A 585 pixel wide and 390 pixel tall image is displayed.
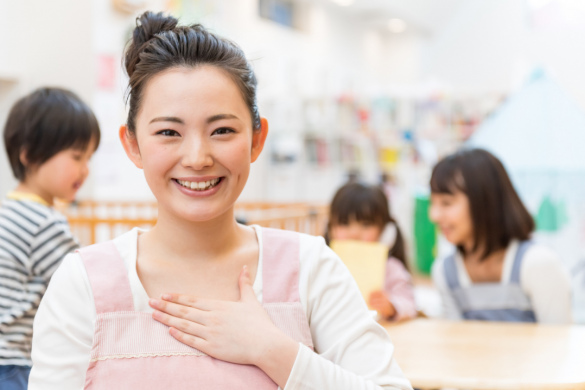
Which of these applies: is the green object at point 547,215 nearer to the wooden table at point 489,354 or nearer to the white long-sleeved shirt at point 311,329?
the wooden table at point 489,354

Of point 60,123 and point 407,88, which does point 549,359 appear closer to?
point 60,123

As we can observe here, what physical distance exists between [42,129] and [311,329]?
1056 mm

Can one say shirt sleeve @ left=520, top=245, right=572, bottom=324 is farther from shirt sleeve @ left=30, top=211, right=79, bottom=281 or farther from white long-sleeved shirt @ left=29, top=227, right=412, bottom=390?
shirt sleeve @ left=30, top=211, right=79, bottom=281

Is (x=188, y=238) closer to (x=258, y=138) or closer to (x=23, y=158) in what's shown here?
(x=258, y=138)

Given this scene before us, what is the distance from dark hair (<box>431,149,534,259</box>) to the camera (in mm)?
2258

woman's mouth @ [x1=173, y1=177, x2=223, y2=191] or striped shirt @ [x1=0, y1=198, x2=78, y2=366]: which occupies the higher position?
woman's mouth @ [x1=173, y1=177, x2=223, y2=191]

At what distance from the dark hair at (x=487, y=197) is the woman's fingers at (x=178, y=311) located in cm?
149

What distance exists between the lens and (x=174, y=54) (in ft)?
3.39

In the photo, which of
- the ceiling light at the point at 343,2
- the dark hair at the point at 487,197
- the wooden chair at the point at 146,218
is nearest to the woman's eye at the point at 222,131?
the dark hair at the point at 487,197

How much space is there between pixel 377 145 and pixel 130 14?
122 inches

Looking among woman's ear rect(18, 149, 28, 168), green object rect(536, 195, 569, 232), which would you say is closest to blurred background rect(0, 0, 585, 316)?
green object rect(536, 195, 569, 232)

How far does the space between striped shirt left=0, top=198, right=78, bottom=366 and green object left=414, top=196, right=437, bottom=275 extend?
5.26 meters

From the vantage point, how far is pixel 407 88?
7473 mm

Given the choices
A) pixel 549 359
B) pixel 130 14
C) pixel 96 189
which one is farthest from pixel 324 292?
pixel 130 14
